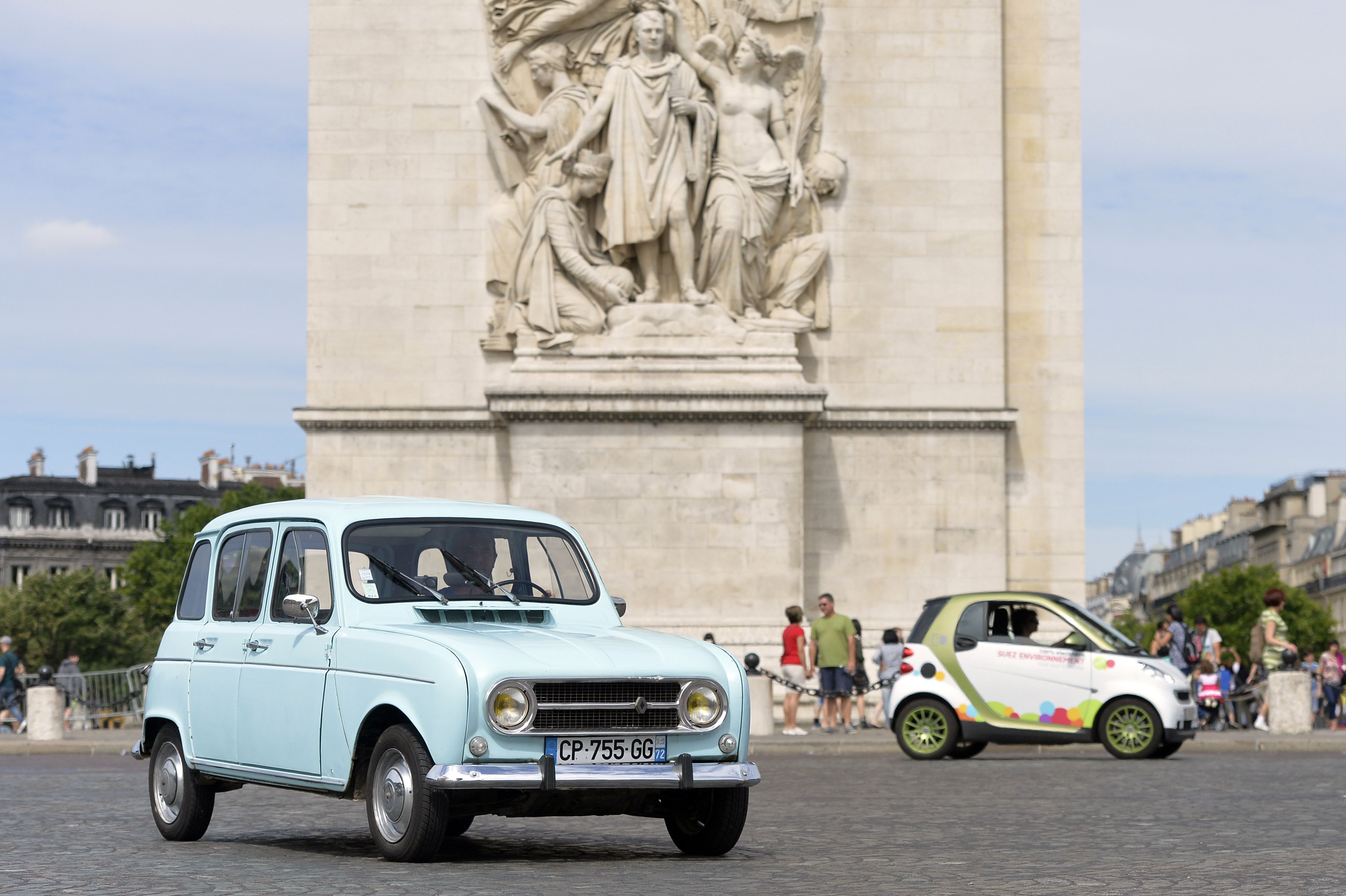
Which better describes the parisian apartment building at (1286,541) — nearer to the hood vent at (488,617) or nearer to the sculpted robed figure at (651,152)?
the sculpted robed figure at (651,152)

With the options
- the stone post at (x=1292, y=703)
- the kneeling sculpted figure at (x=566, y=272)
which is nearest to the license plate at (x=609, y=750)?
the stone post at (x=1292, y=703)

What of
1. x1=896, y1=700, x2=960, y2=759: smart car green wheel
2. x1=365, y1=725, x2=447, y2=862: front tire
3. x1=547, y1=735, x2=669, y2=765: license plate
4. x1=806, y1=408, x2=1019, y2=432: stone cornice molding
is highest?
x1=806, y1=408, x2=1019, y2=432: stone cornice molding

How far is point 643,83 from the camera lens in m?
25.5

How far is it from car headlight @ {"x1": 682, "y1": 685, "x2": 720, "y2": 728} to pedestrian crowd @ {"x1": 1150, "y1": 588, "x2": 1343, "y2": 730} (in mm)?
14327

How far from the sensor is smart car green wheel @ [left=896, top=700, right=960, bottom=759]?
19531 mm

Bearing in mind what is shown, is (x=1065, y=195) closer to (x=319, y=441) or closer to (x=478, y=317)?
(x=478, y=317)

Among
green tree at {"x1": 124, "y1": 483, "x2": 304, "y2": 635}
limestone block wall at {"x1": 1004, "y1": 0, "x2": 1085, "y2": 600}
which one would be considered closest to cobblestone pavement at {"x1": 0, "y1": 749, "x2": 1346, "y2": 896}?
limestone block wall at {"x1": 1004, "y1": 0, "x2": 1085, "y2": 600}

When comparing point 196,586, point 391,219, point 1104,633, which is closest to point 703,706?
point 196,586

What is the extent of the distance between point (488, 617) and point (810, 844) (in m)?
2.20

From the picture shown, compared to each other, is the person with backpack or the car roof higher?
the car roof

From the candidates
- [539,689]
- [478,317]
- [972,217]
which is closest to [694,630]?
[478,317]

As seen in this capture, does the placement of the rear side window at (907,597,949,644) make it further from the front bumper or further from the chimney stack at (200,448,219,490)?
the chimney stack at (200,448,219,490)

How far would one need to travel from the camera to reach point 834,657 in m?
23.2

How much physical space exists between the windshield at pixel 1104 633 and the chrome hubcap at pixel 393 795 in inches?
440
